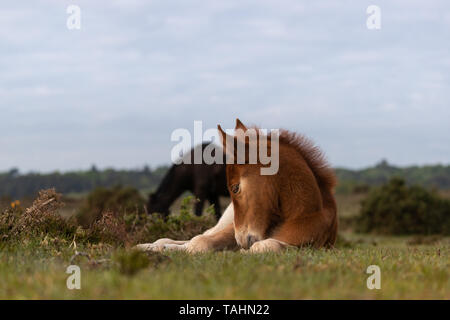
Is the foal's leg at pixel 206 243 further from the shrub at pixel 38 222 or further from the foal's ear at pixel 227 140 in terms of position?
the foal's ear at pixel 227 140

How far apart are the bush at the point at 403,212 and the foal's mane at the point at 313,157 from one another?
1641cm

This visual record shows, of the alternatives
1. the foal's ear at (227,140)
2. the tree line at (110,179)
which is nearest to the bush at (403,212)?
the tree line at (110,179)

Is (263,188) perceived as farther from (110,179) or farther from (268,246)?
(110,179)

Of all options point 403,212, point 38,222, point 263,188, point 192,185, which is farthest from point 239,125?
point 403,212

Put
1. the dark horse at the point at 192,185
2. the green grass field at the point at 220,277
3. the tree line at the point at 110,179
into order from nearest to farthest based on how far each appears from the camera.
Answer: the green grass field at the point at 220,277, the dark horse at the point at 192,185, the tree line at the point at 110,179

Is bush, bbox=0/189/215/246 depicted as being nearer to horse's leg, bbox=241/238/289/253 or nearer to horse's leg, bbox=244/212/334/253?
horse's leg, bbox=241/238/289/253

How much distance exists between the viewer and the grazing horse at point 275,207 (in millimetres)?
6633

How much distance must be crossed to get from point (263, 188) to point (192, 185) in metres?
12.6

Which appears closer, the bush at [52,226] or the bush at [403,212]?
the bush at [52,226]

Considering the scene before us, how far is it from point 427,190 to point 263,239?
830 inches

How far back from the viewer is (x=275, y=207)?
680 cm

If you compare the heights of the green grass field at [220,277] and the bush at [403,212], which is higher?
the green grass field at [220,277]

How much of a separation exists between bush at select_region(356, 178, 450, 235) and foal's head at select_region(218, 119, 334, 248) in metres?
17.3

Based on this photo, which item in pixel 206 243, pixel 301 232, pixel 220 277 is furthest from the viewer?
pixel 206 243
